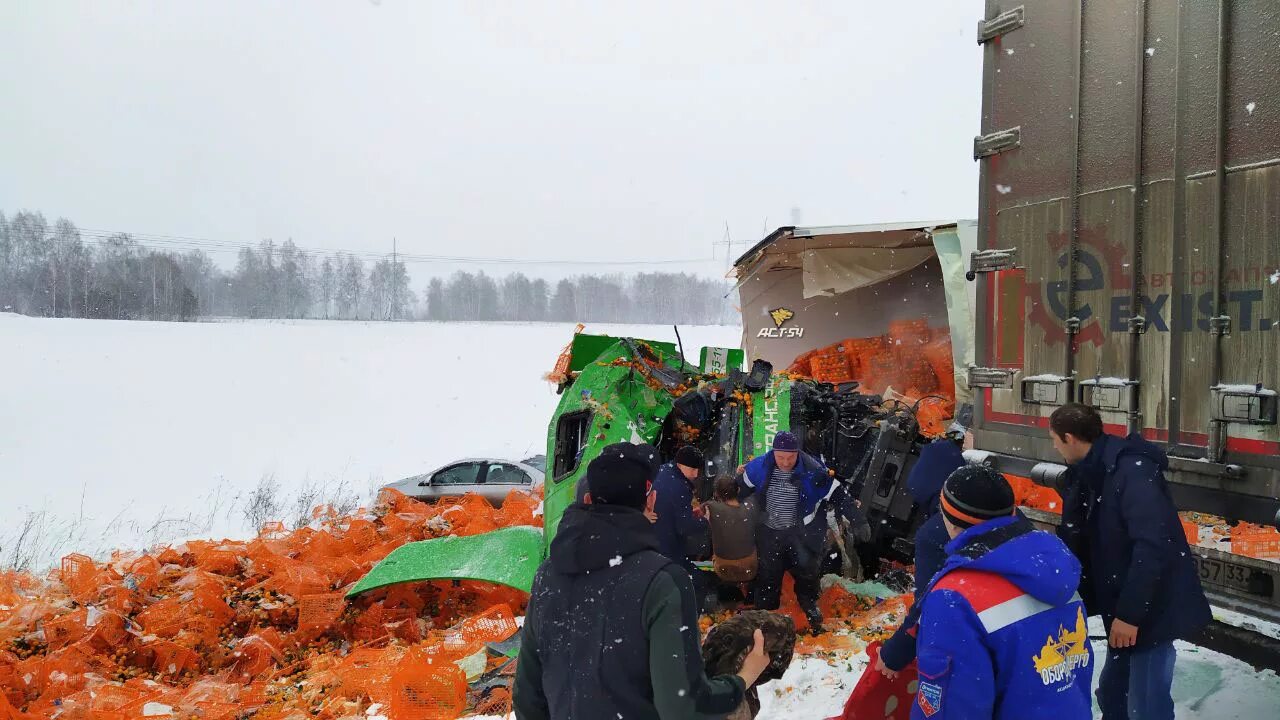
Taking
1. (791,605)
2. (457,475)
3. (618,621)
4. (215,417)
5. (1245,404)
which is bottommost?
(215,417)

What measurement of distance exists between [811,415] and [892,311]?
795 centimetres

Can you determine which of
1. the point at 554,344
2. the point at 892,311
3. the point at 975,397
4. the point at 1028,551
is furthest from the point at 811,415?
the point at 554,344

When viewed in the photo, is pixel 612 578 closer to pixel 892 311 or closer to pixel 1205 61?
pixel 1205 61

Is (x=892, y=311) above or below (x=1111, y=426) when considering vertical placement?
above

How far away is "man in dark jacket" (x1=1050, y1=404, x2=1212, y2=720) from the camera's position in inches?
118

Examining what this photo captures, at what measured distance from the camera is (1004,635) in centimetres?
218

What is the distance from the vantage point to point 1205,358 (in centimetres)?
314

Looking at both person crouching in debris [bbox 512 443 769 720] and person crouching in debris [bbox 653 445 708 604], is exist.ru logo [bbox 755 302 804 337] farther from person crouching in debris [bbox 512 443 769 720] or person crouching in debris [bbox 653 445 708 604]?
person crouching in debris [bbox 512 443 769 720]

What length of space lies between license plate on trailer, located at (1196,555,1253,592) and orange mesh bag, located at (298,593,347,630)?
594 cm

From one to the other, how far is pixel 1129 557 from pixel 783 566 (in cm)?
298

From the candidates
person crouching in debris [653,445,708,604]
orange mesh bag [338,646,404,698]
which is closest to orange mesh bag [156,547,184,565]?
orange mesh bag [338,646,404,698]

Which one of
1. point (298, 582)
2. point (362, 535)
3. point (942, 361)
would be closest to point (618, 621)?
point (298, 582)

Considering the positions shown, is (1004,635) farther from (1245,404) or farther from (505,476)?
(505,476)

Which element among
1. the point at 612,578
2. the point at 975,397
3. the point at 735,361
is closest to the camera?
the point at 612,578
